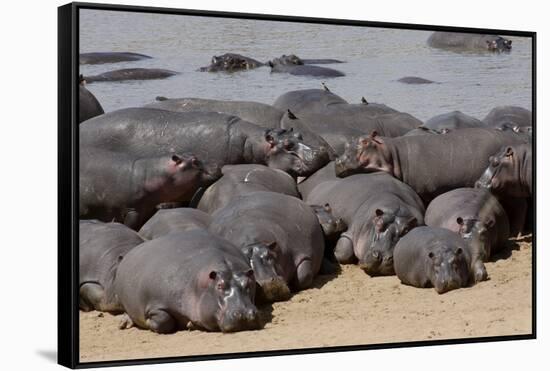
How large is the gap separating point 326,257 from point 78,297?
307cm

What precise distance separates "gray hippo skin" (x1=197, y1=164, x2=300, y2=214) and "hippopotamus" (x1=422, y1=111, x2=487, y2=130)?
4.94 ft

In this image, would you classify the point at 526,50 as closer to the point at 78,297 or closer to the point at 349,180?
the point at 349,180

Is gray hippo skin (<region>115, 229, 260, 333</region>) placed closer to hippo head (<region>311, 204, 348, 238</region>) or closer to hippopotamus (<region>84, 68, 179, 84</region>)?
hippopotamus (<region>84, 68, 179, 84</region>)

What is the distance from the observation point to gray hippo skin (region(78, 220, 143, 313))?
10.6 meters

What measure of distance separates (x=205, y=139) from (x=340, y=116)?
4.85 feet

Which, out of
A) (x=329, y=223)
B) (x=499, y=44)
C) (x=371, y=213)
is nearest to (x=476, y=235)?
(x=371, y=213)

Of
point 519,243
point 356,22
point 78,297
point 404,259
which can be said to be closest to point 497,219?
point 519,243

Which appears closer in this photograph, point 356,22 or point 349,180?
point 356,22

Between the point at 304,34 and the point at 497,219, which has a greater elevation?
the point at 304,34

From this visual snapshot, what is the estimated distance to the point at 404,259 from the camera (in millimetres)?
11805

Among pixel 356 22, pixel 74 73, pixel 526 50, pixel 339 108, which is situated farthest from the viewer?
pixel 339 108

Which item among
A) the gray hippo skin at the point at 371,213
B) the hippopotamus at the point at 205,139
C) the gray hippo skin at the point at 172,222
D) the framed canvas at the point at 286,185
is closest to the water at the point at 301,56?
the framed canvas at the point at 286,185

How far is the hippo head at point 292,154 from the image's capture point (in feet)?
42.8

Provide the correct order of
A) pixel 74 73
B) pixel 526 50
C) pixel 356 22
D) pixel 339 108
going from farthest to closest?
pixel 339 108 → pixel 526 50 → pixel 356 22 → pixel 74 73
